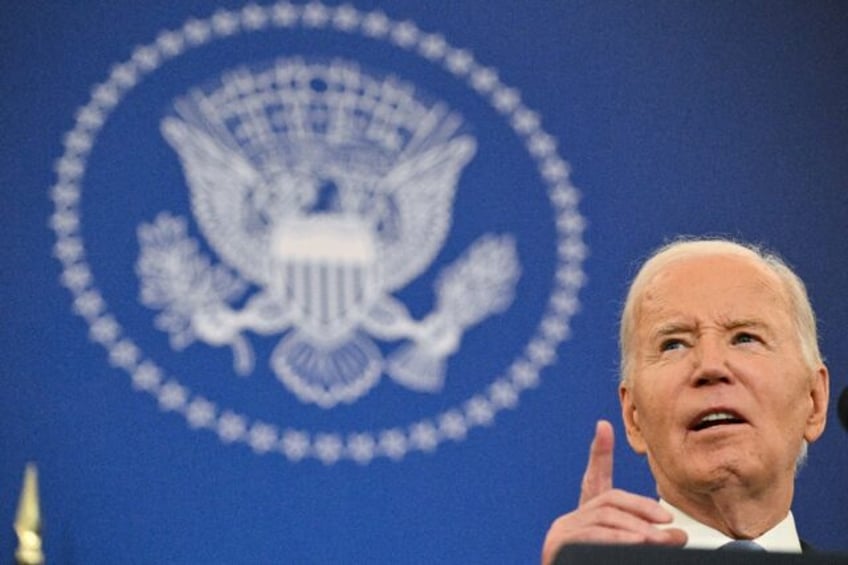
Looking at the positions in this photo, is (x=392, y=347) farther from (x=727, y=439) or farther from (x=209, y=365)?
(x=727, y=439)

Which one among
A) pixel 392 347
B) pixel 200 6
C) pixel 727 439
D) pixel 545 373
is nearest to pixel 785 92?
pixel 545 373

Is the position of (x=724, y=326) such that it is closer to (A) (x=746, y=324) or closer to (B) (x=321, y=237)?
(A) (x=746, y=324)

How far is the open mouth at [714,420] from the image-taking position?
7.18 feet

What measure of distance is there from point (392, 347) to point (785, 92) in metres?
1.19

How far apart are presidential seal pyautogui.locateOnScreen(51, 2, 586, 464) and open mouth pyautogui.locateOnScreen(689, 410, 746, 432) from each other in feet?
3.58

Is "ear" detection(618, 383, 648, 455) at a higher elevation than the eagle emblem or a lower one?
lower

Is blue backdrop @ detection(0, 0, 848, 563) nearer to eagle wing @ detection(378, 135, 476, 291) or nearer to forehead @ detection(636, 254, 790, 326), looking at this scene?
eagle wing @ detection(378, 135, 476, 291)

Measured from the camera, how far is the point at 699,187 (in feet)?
11.5

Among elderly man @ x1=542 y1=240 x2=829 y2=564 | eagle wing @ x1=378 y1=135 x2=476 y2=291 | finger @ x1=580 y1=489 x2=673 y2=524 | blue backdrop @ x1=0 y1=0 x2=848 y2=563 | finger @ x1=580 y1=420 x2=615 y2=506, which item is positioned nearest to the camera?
finger @ x1=580 y1=489 x2=673 y2=524

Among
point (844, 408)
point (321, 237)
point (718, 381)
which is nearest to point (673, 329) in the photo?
point (718, 381)

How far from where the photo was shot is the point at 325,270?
3223 mm

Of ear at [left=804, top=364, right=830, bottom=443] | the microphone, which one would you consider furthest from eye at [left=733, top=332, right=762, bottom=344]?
the microphone

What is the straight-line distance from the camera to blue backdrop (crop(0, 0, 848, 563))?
3104mm

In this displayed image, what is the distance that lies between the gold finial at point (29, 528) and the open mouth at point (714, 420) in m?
1.36
